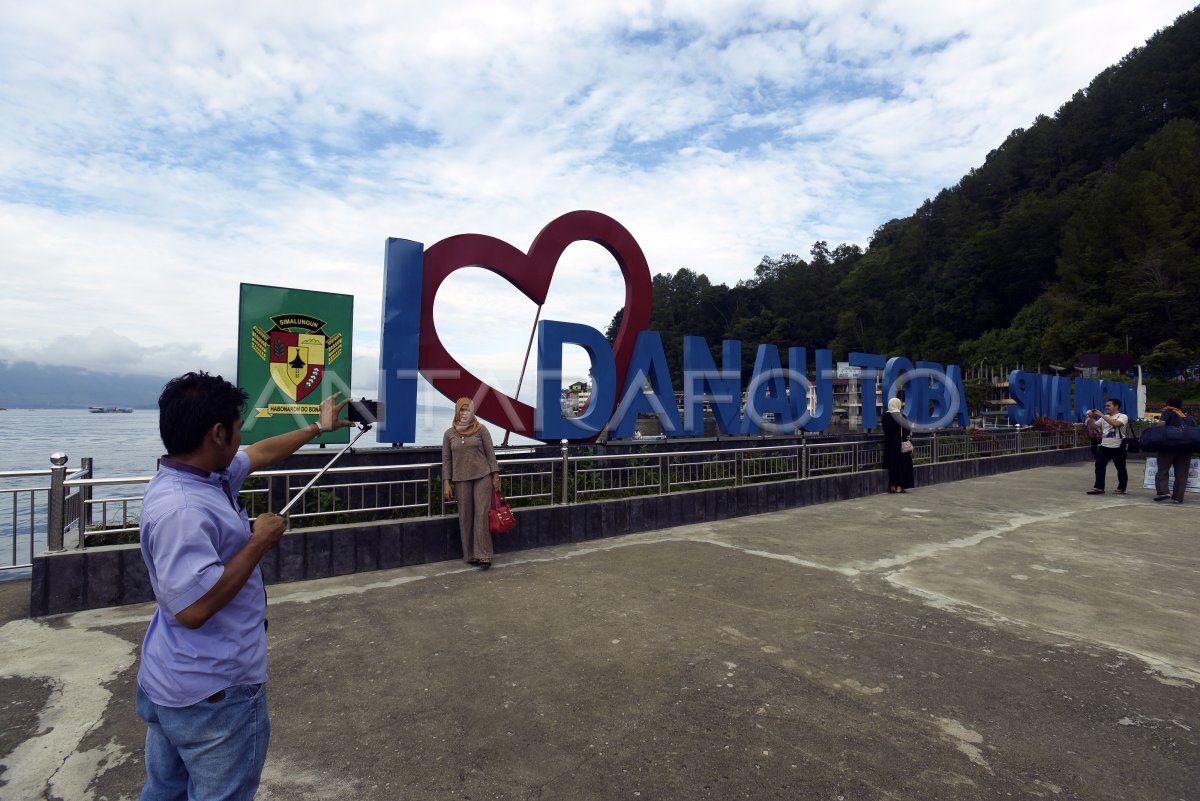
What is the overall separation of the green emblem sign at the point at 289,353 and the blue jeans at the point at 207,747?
21.5 feet

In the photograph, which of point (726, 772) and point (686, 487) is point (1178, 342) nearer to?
point (686, 487)

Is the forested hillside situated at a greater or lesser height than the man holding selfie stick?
greater

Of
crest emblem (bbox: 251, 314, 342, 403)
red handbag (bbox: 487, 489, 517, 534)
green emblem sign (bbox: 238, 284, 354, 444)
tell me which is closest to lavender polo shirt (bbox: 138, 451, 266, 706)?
red handbag (bbox: 487, 489, 517, 534)

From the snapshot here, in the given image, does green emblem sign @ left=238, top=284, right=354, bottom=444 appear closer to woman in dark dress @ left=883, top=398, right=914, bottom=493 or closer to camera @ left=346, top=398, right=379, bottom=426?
camera @ left=346, top=398, right=379, bottom=426

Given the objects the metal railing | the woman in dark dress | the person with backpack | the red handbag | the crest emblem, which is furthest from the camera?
the woman in dark dress

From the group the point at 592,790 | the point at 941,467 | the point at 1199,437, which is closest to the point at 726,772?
the point at 592,790

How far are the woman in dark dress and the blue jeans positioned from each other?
1152 cm

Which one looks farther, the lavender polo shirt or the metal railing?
the metal railing

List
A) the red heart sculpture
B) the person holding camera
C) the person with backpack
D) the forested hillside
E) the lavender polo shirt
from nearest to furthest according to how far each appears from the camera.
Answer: the lavender polo shirt, the red heart sculpture, the person with backpack, the person holding camera, the forested hillside

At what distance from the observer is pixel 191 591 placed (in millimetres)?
1555

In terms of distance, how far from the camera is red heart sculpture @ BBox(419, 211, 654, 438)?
8664 millimetres

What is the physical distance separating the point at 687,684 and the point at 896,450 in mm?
9548

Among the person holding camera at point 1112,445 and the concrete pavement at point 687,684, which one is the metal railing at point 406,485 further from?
the person holding camera at point 1112,445

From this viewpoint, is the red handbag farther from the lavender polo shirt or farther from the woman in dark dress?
the woman in dark dress
